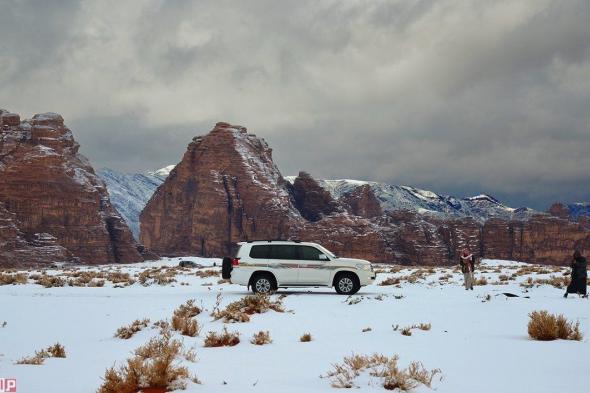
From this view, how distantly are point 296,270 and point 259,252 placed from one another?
153cm

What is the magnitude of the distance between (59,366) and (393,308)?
9308 mm

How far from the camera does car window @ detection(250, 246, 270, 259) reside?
1916 cm

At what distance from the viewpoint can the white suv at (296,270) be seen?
62.1 feet

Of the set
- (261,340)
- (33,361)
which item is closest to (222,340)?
(261,340)

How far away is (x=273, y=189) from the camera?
13462 centimetres

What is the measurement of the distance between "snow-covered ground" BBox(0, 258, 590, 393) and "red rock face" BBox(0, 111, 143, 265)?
9239 centimetres

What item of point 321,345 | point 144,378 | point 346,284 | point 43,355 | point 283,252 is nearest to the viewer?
point 144,378

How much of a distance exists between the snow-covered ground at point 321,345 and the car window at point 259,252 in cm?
349

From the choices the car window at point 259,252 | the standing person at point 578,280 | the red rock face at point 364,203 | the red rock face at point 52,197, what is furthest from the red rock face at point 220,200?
the standing person at point 578,280

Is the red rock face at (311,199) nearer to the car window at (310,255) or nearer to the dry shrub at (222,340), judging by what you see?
the car window at (310,255)

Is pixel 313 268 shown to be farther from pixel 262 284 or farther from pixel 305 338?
pixel 305 338

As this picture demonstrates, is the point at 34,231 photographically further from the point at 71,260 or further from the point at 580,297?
the point at 580,297

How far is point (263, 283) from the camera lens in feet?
62.1

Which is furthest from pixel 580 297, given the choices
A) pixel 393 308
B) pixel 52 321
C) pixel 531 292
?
pixel 52 321
